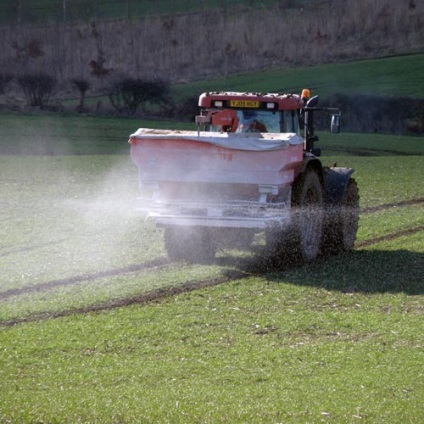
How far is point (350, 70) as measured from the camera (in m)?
68.0

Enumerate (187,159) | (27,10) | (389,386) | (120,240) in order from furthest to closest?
(27,10) → (120,240) → (187,159) → (389,386)

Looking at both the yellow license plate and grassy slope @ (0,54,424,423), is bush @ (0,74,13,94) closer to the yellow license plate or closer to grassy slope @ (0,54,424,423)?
grassy slope @ (0,54,424,423)

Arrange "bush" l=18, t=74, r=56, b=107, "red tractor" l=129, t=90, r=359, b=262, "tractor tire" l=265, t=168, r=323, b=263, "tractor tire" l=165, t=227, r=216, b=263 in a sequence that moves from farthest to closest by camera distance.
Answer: "bush" l=18, t=74, r=56, b=107 < "tractor tire" l=165, t=227, r=216, b=263 < "tractor tire" l=265, t=168, r=323, b=263 < "red tractor" l=129, t=90, r=359, b=262

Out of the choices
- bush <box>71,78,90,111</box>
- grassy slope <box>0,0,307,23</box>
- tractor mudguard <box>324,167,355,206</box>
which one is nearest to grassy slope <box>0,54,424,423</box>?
tractor mudguard <box>324,167,355,206</box>

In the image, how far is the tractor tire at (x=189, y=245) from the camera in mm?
16172

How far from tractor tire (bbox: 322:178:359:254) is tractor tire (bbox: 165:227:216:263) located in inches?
81.2

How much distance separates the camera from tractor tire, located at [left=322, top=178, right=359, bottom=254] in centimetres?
1711

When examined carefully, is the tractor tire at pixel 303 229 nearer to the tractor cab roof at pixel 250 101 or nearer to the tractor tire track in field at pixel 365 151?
the tractor cab roof at pixel 250 101

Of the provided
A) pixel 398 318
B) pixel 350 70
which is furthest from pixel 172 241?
pixel 350 70

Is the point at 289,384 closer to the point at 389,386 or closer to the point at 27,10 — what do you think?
the point at 389,386

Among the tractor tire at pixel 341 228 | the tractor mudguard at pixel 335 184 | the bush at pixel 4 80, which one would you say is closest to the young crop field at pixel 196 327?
the tractor tire at pixel 341 228

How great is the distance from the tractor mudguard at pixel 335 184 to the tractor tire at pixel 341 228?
100mm

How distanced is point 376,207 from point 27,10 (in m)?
60.8

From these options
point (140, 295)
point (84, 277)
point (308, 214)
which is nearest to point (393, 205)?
point (308, 214)
